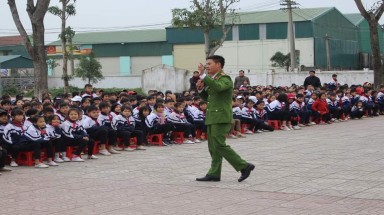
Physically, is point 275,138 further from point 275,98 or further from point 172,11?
point 172,11

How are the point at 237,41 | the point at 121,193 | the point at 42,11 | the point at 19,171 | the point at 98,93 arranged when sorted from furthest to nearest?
the point at 237,41, the point at 42,11, the point at 98,93, the point at 19,171, the point at 121,193

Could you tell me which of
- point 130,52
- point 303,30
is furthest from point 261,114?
point 130,52

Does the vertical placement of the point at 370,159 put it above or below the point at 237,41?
below

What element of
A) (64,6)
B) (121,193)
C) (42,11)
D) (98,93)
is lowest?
(121,193)

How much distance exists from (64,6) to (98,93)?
61.9ft

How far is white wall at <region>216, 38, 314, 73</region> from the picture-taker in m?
55.2

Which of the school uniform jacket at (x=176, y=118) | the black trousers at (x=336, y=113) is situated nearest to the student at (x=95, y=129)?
the school uniform jacket at (x=176, y=118)

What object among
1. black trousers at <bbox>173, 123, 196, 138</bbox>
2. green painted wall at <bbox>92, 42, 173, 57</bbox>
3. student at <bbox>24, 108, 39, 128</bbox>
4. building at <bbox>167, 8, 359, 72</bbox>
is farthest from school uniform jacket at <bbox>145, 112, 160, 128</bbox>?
green painted wall at <bbox>92, 42, 173, 57</bbox>

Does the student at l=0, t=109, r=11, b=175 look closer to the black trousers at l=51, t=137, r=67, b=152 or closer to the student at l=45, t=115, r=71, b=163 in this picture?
the student at l=45, t=115, r=71, b=163

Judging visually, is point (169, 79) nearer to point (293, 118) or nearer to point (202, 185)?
point (293, 118)

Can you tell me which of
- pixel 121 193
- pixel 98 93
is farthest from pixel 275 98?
pixel 121 193

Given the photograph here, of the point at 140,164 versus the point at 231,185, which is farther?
the point at 140,164

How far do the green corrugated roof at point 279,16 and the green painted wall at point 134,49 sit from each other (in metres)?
9.33

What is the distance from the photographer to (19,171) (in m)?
10.6
